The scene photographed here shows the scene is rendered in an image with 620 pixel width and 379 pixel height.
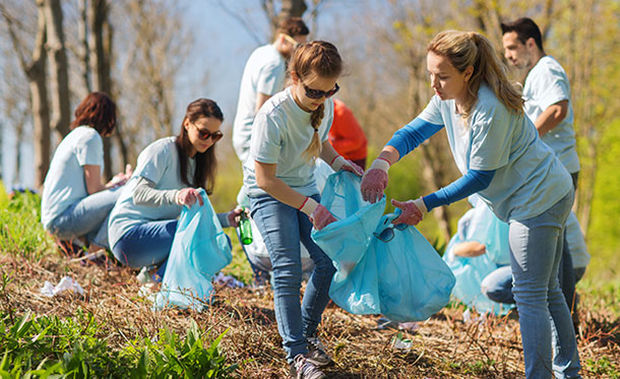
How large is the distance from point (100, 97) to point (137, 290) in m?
1.54

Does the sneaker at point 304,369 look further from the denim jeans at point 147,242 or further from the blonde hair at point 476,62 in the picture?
the denim jeans at point 147,242

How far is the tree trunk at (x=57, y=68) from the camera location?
6.75 m

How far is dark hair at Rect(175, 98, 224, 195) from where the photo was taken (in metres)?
3.44

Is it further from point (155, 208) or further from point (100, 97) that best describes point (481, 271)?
point (100, 97)

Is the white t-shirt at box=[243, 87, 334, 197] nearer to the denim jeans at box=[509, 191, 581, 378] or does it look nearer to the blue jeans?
the blue jeans

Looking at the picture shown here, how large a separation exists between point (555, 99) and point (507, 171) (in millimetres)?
1310

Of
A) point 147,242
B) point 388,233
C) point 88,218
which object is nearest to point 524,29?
point 388,233

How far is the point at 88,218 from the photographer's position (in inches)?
158

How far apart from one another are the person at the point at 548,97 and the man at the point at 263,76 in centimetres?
146

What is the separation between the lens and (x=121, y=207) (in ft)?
11.9

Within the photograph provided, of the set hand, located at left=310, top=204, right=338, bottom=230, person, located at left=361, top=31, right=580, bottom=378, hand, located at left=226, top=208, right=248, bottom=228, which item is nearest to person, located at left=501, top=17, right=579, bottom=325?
person, located at left=361, top=31, right=580, bottom=378

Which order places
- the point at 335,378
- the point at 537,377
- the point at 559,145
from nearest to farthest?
1. the point at 537,377
2. the point at 335,378
3. the point at 559,145

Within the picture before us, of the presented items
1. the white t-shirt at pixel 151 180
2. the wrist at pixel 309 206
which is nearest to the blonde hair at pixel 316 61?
the wrist at pixel 309 206

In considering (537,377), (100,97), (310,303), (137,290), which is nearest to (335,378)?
(310,303)
